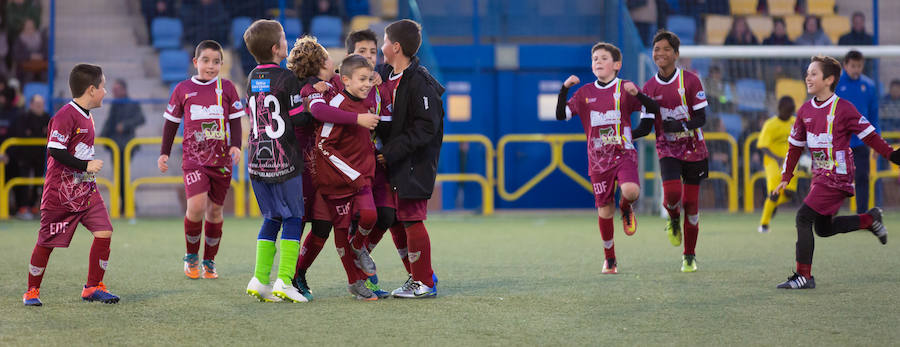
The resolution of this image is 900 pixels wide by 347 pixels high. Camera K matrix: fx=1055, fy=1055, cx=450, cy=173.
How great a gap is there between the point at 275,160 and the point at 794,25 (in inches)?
521

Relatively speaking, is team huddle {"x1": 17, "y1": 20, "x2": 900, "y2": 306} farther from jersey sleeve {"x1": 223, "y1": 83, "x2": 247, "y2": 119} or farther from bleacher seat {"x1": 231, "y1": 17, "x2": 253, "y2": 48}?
bleacher seat {"x1": 231, "y1": 17, "x2": 253, "y2": 48}

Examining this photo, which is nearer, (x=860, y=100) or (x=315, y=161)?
(x=315, y=161)

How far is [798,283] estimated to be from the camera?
20.9ft

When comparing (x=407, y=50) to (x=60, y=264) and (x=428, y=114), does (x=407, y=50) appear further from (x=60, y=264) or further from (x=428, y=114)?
(x=60, y=264)

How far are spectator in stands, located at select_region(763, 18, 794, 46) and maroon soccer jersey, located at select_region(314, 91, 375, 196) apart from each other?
1230 cm

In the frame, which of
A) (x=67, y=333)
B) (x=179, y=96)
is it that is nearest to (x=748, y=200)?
(x=179, y=96)

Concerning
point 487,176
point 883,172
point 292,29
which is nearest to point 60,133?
point 487,176

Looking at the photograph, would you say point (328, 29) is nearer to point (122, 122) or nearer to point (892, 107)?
point (122, 122)

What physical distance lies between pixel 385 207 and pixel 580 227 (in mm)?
6777

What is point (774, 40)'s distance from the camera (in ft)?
54.9

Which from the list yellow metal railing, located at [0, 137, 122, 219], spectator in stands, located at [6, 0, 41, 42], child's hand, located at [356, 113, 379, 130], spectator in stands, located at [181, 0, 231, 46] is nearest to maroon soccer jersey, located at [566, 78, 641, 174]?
child's hand, located at [356, 113, 379, 130]

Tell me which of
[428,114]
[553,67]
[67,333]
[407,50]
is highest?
[553,67]

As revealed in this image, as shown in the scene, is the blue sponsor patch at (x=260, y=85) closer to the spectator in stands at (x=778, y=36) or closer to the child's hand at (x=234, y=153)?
the child's hand at (x=234, y=153)

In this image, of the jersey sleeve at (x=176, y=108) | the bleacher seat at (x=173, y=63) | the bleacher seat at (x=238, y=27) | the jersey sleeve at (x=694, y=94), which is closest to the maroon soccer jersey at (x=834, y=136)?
the jersey sleeve at (x=694, y=94)
